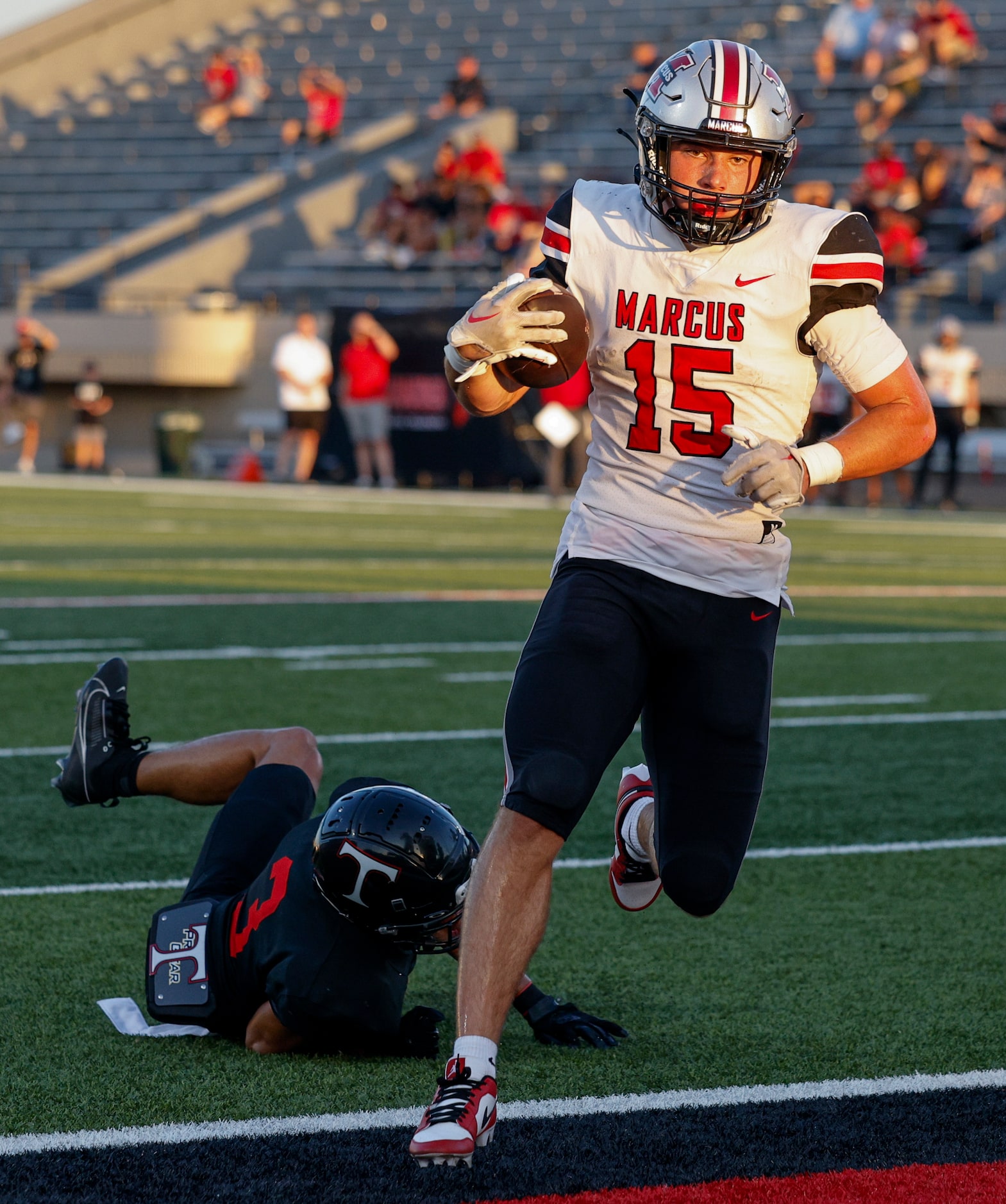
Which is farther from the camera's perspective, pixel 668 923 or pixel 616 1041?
pixel 668 923

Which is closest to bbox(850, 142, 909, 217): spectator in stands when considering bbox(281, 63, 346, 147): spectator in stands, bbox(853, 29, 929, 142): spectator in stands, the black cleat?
bbox(853, 29, 929, 142): spectator in stands

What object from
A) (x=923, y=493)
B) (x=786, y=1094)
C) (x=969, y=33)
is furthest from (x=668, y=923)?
(x=969, y=33)

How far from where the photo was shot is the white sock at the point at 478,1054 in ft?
9.65

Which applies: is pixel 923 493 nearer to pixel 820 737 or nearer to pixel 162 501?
pixel 162 501

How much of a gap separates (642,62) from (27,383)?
34.7ft

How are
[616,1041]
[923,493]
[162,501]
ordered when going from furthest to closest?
[923,493] → [162,501] → [616,1041]

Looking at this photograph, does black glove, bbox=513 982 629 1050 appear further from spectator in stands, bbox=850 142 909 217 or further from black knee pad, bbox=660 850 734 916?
spectator in stands, bbox=850 142 909 217

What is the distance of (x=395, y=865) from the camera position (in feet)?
10.5

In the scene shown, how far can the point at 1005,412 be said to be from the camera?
2023 cm

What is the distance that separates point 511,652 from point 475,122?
1968cm

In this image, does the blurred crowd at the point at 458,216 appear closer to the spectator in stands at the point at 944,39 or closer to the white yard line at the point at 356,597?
the spectator in stands at the point at 944,39

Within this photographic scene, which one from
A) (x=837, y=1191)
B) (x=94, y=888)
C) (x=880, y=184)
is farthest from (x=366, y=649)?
(x=880, y=184)

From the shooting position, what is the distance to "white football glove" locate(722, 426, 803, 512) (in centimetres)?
313

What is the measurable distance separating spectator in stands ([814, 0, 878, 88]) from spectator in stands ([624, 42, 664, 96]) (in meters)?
2.40
